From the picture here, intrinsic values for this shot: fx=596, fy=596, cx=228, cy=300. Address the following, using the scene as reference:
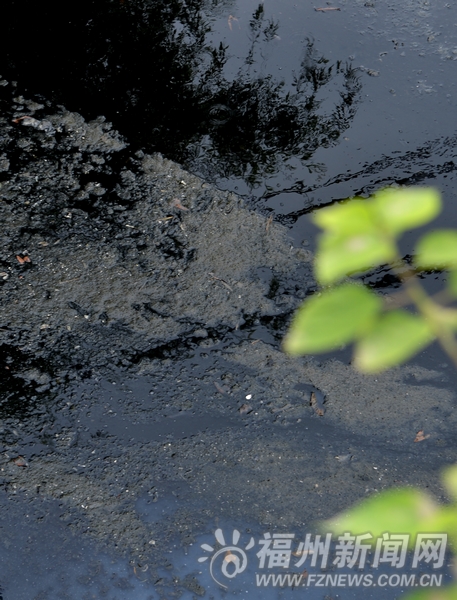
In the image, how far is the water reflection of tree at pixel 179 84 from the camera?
12.0ft

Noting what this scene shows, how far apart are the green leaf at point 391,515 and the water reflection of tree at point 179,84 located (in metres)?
3.10

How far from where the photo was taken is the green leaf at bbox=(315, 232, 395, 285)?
1.73 feet

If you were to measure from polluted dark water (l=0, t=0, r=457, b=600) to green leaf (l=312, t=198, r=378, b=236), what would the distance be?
201 cm

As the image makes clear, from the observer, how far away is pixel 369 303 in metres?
0.54

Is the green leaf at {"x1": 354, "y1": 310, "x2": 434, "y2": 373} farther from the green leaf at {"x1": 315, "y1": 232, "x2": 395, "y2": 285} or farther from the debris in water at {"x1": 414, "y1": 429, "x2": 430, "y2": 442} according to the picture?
the debris in water at {"x1": 414, "y1": 429, "x2": 430, "y2": 442}

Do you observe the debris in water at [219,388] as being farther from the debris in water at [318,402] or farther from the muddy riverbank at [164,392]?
the debris in water at [318,402]

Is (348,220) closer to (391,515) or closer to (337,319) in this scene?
(337,319)

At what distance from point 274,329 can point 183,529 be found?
3.30 ft

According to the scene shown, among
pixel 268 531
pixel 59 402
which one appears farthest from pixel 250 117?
pixel 268 531

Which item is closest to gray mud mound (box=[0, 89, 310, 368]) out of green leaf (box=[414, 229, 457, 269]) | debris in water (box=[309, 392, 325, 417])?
debris in water (box=[309, 392, 325, 417])

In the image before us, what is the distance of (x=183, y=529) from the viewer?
2.37 m

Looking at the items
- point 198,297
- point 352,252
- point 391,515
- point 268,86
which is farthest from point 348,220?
→ point 268,86

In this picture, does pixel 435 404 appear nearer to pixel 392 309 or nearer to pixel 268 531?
pixel 268 531

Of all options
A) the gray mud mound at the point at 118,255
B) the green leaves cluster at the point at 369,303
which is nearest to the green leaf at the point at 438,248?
the green leaves cluster at the point at 369,303
